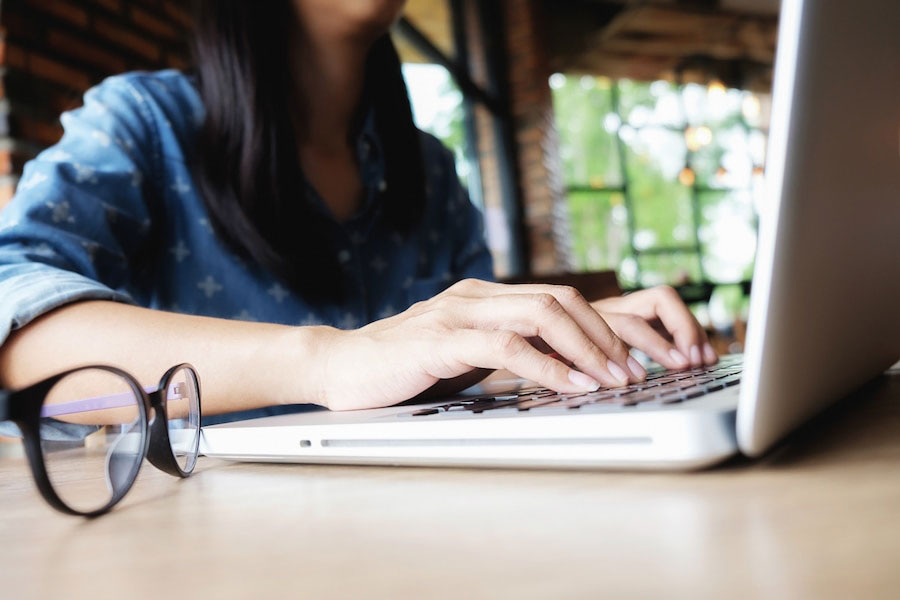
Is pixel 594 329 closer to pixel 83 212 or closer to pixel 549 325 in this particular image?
pixel 549 325

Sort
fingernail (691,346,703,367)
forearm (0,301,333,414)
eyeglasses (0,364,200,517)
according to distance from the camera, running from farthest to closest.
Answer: fingernail (691,346,703,367) → forearm (0,301,333,414) → eyeglasses (0,364,200,517)

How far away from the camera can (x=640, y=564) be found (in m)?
0.21

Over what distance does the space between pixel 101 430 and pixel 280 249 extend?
1.63 feet

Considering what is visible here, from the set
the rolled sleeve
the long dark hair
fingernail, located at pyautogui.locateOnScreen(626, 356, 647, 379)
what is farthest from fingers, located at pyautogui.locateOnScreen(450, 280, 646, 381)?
the long dark hair

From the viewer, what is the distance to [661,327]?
2.71 ft

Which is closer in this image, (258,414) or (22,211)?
(22,211)

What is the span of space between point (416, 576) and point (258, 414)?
2.85 ft

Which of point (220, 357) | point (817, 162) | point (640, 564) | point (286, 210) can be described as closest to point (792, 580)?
point (640, 564)

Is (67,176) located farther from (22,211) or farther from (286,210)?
(286,210)

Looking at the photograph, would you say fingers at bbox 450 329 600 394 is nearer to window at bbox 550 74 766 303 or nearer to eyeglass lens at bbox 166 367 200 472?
eyeglass lens at bbox 166 367 200 472

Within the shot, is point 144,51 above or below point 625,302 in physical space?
above

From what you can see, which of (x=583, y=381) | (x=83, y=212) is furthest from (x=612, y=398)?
(x=83, y=212)

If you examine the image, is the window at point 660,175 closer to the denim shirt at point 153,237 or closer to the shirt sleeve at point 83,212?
the denim shirt at point 153,237

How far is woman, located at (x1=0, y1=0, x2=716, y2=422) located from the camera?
53 cm
